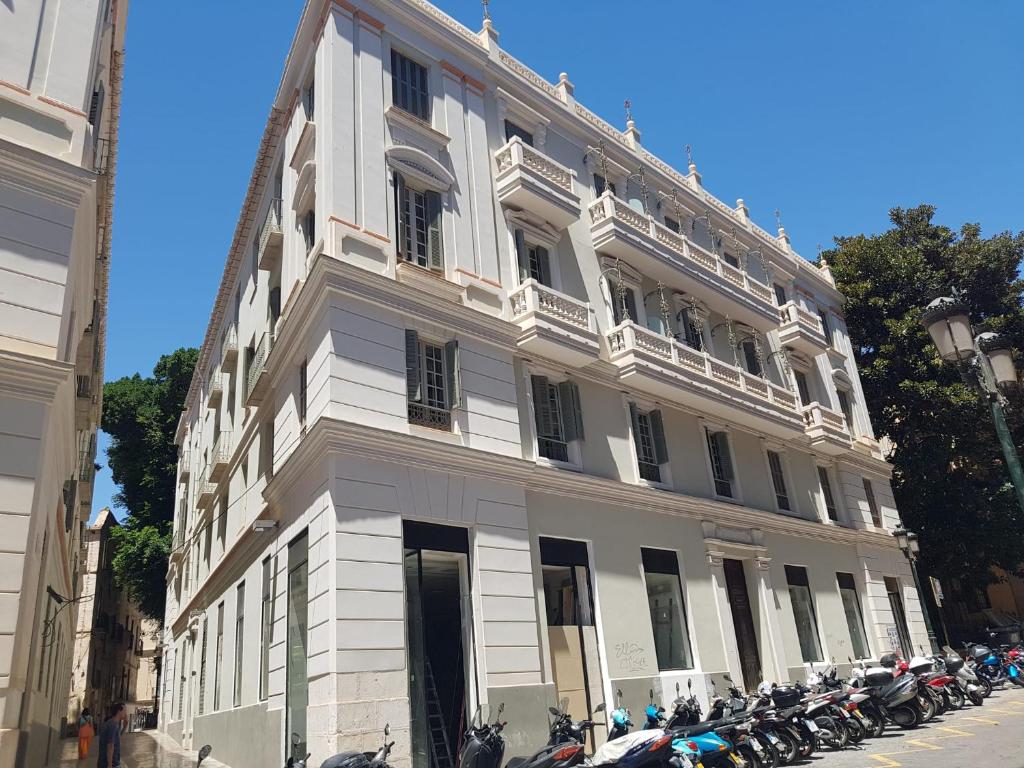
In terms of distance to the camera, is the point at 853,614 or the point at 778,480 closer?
the point at 778,480

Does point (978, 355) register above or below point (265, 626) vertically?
above

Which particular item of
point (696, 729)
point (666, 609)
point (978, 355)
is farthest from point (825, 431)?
point (696, 729)

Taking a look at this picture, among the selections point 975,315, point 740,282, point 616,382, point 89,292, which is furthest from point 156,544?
point 975,315

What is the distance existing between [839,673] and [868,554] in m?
5.21

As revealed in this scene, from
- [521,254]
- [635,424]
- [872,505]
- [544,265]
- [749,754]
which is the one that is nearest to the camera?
[749,754]

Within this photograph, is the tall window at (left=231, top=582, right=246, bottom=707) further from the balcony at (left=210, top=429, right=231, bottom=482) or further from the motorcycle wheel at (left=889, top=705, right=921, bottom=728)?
the motorcycle wheel at (left=889, top=705, right=921, bottom=728)

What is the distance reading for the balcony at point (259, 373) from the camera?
15.9 m

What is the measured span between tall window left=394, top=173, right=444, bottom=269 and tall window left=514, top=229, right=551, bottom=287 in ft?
7.13

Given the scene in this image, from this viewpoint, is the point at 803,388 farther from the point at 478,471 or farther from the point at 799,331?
the point at 478,471

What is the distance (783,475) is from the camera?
2206cm

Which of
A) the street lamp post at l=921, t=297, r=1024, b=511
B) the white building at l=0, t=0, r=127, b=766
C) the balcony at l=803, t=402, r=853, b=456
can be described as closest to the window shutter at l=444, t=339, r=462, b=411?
the white building at l=0, t=0, r=127, b=766

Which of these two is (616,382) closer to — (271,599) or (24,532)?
(271,599)

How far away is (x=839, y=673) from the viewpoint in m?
19.9

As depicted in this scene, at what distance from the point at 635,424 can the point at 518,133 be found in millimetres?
7822
